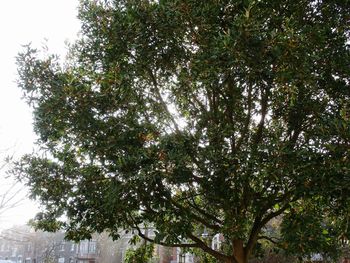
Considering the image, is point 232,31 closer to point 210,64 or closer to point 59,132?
point 210,64

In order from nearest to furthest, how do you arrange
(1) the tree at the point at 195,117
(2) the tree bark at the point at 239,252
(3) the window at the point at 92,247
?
(1) the tree at the point at 195,117, (2) the tree bark at the point at 239,252, (3) the window at the point at 92,247

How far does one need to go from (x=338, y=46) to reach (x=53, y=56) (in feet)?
21.8

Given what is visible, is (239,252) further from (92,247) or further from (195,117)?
(92,247)

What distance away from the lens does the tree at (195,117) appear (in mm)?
6664

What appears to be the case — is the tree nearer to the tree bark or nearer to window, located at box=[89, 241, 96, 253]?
the tree bark

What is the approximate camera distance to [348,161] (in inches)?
240

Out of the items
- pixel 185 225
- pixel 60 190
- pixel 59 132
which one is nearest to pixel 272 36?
pixel 185 225

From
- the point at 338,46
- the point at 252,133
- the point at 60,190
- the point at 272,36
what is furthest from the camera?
the point at 252,133

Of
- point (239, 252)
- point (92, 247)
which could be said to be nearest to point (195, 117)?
point (239, 252)

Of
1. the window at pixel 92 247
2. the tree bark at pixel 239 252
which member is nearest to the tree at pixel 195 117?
the tree bark at pixel 239 252

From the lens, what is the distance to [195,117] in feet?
31.7

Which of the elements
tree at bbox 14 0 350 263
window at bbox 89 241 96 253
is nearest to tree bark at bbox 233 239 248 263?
tree at bbox 14 0 350 263

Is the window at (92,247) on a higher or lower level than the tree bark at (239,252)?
higher

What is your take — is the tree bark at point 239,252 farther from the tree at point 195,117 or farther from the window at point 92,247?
the window at point 92,247
